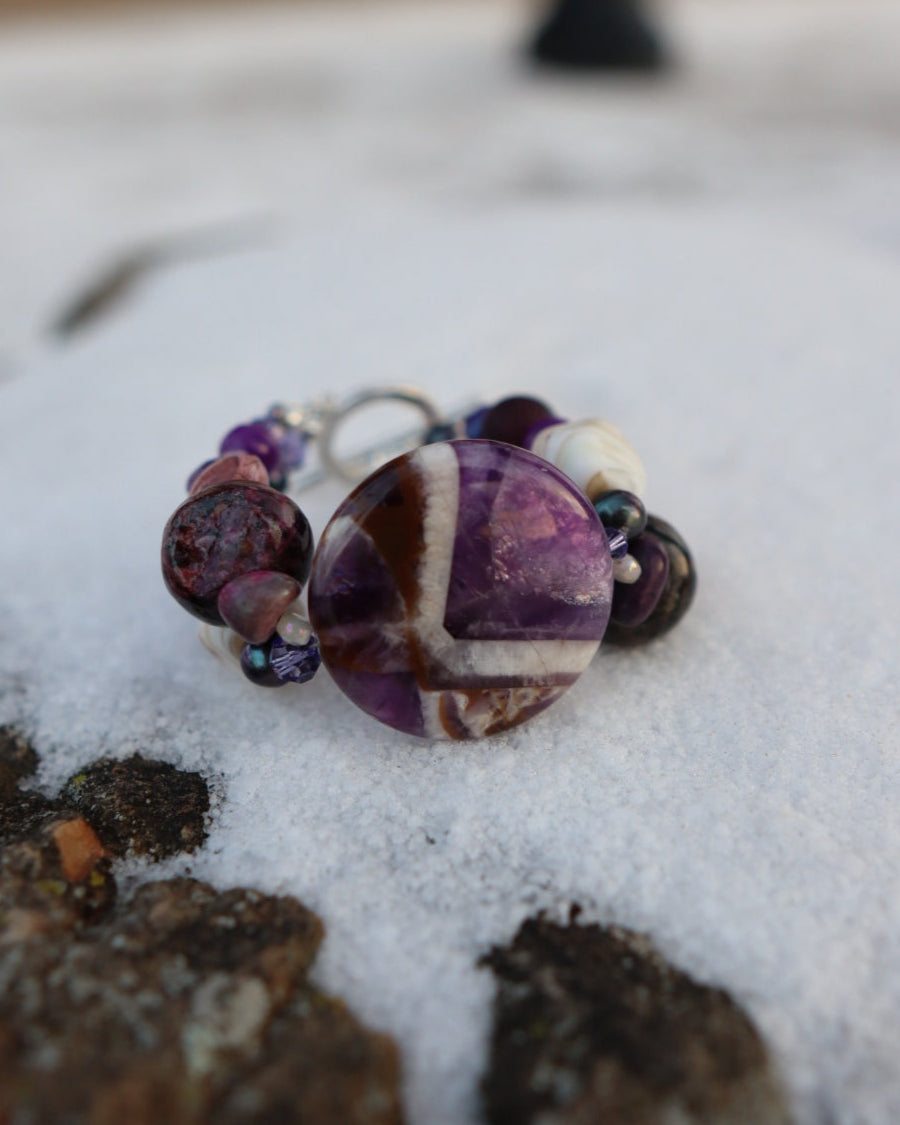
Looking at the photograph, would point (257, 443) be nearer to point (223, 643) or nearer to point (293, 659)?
point (223, 643)

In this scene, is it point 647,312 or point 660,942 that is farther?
point 647,312

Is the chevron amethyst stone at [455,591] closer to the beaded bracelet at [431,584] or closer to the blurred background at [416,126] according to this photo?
the beaded bracelet at [431,584]

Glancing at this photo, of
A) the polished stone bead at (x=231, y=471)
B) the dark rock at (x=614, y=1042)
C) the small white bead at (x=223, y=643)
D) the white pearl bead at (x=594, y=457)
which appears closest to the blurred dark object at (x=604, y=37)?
the white pearl bead at (x=594, y=457)

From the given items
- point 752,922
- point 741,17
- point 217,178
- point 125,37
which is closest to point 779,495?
point 752,922

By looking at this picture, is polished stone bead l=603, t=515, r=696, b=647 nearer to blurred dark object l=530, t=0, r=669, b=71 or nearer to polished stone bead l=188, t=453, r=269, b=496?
polished stone bead l=188, t=453, r=269, b=496

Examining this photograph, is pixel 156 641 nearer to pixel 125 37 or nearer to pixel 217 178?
pixel 217 178

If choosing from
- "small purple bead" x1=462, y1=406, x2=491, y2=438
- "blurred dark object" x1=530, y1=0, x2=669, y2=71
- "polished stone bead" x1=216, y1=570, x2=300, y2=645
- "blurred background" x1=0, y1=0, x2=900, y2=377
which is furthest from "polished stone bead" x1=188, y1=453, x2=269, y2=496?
"blurred dark object" x1=530, y1=0, x2=669, y2=71

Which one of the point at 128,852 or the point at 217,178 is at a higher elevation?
the point at 128,852
